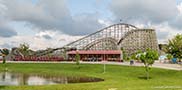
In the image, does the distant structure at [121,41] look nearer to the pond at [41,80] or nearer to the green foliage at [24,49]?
the green foliage at [24,49]

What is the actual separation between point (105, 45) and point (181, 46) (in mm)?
43767

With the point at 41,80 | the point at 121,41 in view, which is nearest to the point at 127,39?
the point at 121,41

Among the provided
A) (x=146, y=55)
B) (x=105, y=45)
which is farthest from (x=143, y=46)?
(x=146, y=55)

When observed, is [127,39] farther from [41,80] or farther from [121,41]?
[41,80]

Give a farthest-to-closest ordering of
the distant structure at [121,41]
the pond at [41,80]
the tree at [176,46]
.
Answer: the distant structure at [121,41]
the tree at [176,46]
the pond at [41,80]

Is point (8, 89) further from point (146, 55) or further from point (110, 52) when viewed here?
point (110, 52)

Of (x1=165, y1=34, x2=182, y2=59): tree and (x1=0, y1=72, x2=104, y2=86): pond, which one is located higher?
(x1=165, y1=34, x2=182, y2=59): tree

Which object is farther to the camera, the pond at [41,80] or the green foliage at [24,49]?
the green foliage at [24,49]

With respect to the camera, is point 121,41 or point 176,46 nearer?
point 176,46

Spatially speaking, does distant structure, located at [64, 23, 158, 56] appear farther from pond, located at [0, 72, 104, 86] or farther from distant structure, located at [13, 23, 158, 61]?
pond, located at [0, 72, 104, 86]

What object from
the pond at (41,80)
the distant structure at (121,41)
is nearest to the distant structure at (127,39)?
the distant structure at (121,41)

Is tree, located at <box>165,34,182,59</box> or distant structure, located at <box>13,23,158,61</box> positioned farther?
distant structure, located at <box>13,23,158,61</box>

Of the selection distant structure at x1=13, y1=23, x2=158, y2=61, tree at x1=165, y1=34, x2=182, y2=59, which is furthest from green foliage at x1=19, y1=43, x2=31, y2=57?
tree at x1=165, y1=34, x2=182, y2=59

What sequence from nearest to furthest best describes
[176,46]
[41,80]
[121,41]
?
[41,80] → [176,46] → [121,41]
